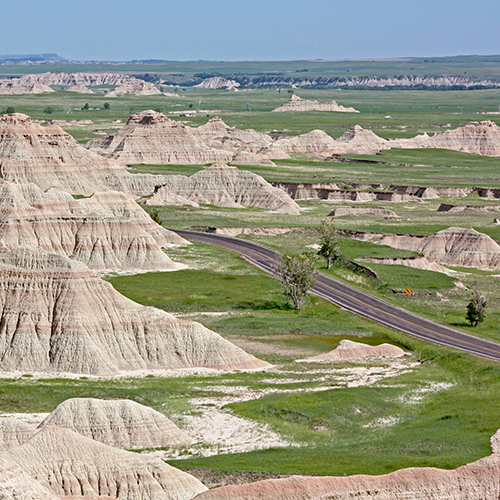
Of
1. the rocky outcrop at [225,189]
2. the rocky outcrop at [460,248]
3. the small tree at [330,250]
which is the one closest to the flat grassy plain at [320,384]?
the small tree at [330,250]

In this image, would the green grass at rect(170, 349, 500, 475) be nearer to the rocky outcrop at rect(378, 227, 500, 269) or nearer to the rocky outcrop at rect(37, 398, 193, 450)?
the rocky outcrop at rect(37, 398, 193, 450)

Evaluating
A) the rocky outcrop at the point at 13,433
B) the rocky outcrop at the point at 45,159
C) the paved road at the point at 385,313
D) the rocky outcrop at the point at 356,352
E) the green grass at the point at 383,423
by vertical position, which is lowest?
the paved road at the point at 385,313

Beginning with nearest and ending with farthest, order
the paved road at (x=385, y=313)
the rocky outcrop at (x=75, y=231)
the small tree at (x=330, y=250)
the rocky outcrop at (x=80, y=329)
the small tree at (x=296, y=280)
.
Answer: the rocky outcrop at (x=80, y=329)
the paved road at (x=385, y=313)
the small tree at (x=296, y=280)
the rocky outcrop at (x=75, y=231)
the small tree at (x=330, y=250)

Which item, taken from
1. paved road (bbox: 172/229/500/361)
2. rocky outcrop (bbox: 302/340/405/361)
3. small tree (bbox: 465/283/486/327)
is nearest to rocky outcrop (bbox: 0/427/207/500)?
rocky outcrop (bbox: 302/340/405/361)

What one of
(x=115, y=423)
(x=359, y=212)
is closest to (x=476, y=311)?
(x=115, y=423)

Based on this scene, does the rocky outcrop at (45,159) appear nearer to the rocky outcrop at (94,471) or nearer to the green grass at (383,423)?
the green grass at (383,423)

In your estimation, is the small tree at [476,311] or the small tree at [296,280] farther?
the small tree at [296,280]

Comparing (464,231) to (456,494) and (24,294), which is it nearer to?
(24,294)

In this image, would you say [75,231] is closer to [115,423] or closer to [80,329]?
[80,329]
